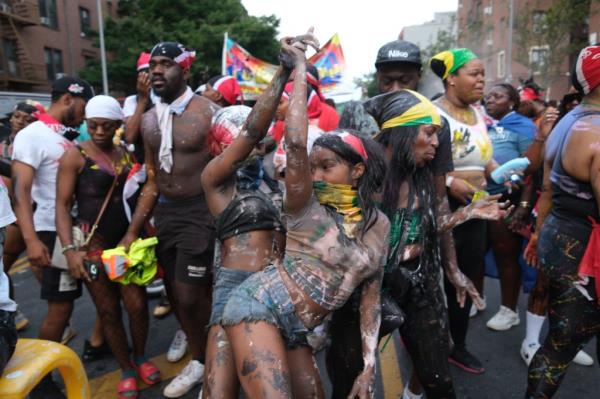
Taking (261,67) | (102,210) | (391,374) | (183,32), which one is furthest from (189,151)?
(183,32)

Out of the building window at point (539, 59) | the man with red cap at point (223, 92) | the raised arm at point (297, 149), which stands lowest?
the raised arm at point (297, 149)

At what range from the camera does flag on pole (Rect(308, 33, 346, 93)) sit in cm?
897

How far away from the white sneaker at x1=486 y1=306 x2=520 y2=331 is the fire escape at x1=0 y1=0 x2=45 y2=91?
2391cm

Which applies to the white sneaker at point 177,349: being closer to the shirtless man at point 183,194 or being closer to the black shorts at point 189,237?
the shirtless man at point 183,194

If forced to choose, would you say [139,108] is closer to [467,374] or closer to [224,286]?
[224,286]

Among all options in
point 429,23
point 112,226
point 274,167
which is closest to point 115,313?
point 112,226

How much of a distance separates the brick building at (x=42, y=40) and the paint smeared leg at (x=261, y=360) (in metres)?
23.6

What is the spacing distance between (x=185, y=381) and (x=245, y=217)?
1.64 meters

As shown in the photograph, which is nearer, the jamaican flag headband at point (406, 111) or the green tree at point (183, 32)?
the jamaican flag headband at point (406, 111)

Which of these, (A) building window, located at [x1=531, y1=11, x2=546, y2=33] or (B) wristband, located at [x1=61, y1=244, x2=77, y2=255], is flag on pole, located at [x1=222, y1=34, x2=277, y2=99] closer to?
(B) wristband, located at [x1=61, y1=244, x2=77, y2=255]

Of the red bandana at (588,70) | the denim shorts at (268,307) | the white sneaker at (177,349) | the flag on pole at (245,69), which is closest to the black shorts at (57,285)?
the white sneaker at (177,349)

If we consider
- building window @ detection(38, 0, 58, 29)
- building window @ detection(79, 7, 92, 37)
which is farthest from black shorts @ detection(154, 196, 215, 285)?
building window @ detection(79, 7, 92, 37)

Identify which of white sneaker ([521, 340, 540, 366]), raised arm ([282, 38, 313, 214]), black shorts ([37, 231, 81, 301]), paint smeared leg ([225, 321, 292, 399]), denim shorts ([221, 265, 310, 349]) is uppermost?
raised arm ([282, 38, 313, 214])

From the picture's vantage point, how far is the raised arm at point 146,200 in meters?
3.47
